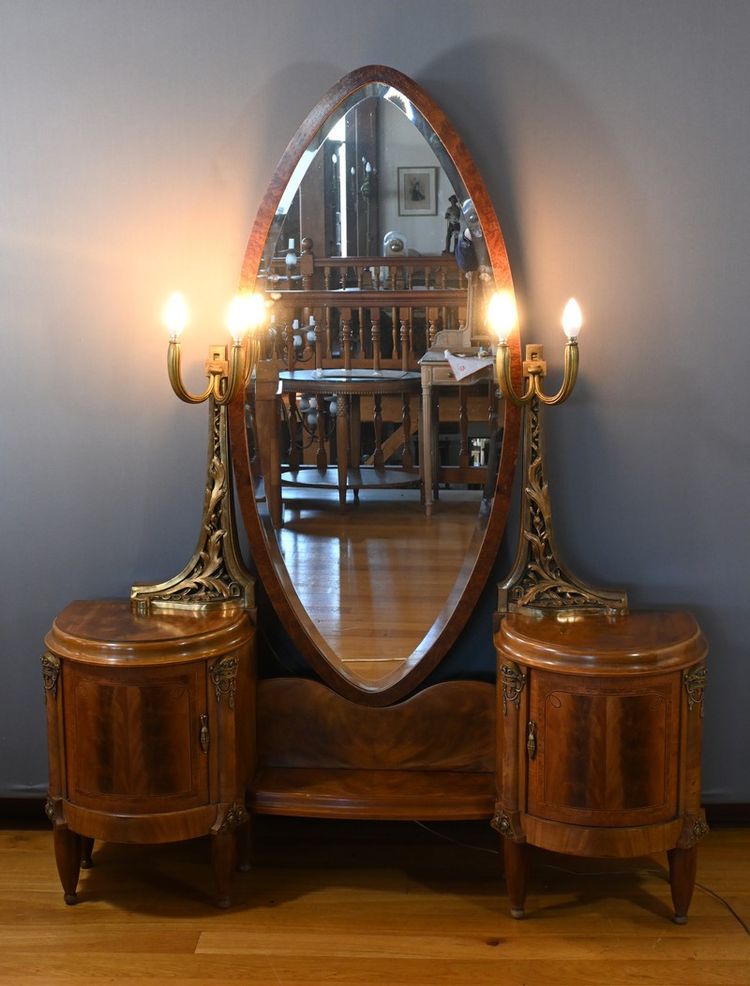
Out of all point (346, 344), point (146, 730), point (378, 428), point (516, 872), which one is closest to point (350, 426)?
point (378, 428)

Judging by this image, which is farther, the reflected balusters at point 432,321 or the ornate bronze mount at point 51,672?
the reflected balusters at point 432,321

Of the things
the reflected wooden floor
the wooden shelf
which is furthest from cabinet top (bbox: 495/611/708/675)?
the wooden shelf

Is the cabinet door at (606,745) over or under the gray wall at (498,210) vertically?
under

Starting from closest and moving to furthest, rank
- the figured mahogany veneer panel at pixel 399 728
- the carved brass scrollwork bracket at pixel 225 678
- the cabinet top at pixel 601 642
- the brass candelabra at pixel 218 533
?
1. the cabinet top at pixel 601 642
2. the carved brass scrollwork bracket at pixel 225 678
3. the brass candelabra at pixel 218 533
4. the figured mahogany veneer panel at pixel 399 728

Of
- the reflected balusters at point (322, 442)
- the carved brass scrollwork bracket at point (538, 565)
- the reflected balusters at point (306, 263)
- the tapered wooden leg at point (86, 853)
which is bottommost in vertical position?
the tapered wooden leg at point (86, 853)

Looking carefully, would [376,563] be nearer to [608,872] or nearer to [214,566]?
[214,566]

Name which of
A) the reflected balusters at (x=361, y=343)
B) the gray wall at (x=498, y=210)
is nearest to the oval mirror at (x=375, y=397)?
the reflected balusters at (x=361, y=343)

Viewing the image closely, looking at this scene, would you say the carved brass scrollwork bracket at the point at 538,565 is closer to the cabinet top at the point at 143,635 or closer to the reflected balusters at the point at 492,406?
the reflected balusters at the point at 492,406

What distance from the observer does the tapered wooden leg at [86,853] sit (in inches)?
103

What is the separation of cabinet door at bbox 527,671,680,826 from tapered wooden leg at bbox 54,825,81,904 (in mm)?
973

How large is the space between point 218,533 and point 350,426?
1.18 ft

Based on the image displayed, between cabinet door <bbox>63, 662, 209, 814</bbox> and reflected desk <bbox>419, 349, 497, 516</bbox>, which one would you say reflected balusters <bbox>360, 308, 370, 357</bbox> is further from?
cabinet door <bbox>63, 662, 209, 814</bbox>

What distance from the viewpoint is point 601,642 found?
7.55ft

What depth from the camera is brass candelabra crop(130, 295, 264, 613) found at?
244 centimetres
